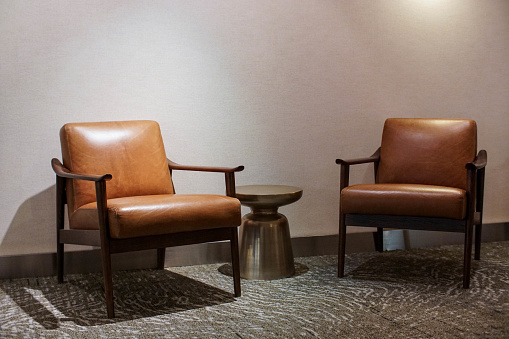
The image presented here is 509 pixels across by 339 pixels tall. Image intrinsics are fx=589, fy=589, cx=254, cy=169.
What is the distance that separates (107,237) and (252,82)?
4.97 ft

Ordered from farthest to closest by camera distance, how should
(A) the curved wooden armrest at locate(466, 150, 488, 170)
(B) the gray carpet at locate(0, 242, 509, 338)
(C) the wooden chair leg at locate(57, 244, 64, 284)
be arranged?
(C) the wooden chair leg at locate(57, 244, 64, 284)
(A) the curved wooden armrest at locate(466, 150, 488, 170)
(B) the gray carpet at locate(0, 242, 509, 338)

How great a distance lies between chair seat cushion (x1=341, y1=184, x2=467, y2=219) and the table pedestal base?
38cm

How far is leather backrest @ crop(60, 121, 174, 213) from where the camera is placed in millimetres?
2990

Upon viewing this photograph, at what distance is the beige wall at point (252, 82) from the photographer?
3258mm

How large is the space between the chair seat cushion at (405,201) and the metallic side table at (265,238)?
331 mm

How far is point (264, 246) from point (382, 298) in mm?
713

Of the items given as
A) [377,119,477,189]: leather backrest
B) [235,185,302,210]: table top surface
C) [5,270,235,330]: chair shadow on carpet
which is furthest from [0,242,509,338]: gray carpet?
[377,119,477,189]: leather backrest

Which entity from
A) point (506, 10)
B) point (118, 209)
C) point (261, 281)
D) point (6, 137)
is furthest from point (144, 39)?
point (506, 10)

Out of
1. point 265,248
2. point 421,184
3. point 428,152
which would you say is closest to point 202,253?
point 265,248

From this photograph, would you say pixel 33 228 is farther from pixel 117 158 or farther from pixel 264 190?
pixel 264 190

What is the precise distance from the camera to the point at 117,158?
3.08 meters

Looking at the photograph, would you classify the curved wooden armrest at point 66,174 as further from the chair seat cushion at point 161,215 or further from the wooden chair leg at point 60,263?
the wooden chair leg at point 60,263

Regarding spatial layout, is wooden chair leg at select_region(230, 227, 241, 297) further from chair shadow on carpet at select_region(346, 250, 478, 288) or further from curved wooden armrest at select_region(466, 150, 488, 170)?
curved wooden armrest at select_region(466, 150, 488, 170)

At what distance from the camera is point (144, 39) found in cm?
343
